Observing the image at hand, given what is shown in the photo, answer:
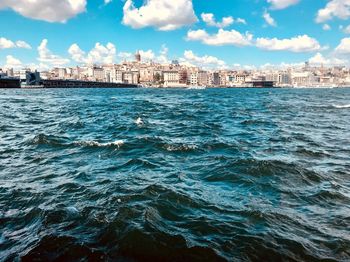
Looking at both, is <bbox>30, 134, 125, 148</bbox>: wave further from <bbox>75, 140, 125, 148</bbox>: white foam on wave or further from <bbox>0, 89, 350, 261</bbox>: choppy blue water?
<bbox>0, 89, 350, 261</bbox>: choppy blue water

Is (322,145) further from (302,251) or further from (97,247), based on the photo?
(97,247)

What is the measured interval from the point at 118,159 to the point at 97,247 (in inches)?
363

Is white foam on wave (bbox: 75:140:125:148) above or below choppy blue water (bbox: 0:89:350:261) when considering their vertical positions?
below

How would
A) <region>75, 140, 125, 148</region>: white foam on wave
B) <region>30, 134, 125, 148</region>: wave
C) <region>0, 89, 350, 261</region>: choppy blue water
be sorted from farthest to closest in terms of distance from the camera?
<region>30, 134, 125, 148</region>: wave
<region>75, 140, 125, 148</region>: white foam on wave
<region>0, 89, 350, 261</region>: choppy blue water

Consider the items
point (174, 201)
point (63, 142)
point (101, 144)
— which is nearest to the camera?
point (174, 201)

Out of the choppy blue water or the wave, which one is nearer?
the choppy blue water

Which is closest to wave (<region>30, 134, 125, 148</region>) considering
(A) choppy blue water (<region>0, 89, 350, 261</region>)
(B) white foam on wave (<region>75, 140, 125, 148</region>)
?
(B) white foam on wave (<region>75, 140, 125, 148</region>)

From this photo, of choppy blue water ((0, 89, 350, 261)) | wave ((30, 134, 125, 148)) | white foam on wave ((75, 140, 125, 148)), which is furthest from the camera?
wave ((30, 134, 125, 148))

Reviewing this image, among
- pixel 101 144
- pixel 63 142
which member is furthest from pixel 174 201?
pixel 63 142

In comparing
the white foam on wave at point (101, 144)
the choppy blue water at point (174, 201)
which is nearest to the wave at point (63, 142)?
the white foam on wave at point (101, 144)

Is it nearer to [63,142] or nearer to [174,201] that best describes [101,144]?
[63,142]

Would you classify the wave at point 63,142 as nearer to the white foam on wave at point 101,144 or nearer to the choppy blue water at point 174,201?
the white foam on wave at point 101,144

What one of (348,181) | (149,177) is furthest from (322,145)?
(149,177)

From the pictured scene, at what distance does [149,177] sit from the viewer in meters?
13.7
